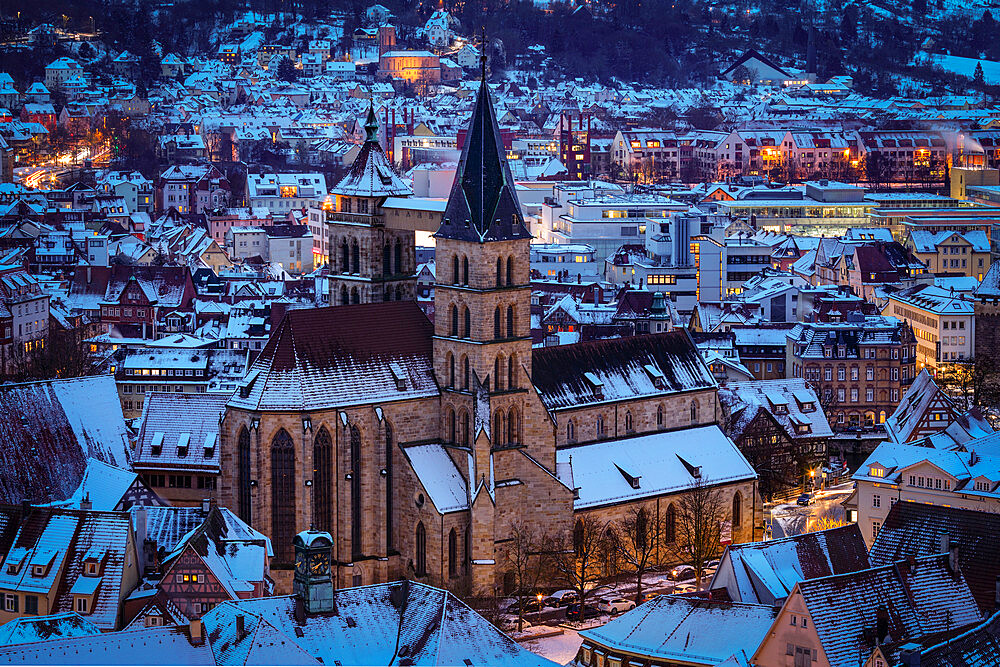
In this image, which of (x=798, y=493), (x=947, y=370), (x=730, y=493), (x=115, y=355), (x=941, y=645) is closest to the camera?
(x=941, y=645)

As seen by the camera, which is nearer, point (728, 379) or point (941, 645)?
point (941, 645)

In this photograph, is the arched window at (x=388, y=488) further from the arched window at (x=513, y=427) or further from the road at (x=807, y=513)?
the road at (x=807, y=513)

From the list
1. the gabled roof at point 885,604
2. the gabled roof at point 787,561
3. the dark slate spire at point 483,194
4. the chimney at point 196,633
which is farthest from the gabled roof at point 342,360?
the gabled roof at point 885,604

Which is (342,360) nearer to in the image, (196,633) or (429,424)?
(429,424)

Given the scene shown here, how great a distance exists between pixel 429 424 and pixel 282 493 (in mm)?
7126

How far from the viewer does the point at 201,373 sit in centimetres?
13450

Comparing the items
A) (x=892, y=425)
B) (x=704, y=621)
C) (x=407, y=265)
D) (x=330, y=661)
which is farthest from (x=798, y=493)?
(x=330, y=661)

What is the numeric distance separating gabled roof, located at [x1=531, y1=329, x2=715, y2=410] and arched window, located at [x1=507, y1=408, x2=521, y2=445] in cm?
226

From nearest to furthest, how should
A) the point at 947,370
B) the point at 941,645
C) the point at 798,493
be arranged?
the point at 941,645 < the point at 798,493 < the point at 947,370

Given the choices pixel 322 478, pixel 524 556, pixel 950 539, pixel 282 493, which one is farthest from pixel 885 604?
pixel 282 493

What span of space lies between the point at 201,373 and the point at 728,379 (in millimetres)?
31221

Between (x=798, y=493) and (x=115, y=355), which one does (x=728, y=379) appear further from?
(x=115, y=355)

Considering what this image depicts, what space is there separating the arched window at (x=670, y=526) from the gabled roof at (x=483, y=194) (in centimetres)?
1524

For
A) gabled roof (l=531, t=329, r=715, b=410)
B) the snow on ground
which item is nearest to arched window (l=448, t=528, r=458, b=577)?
the snow on ground
